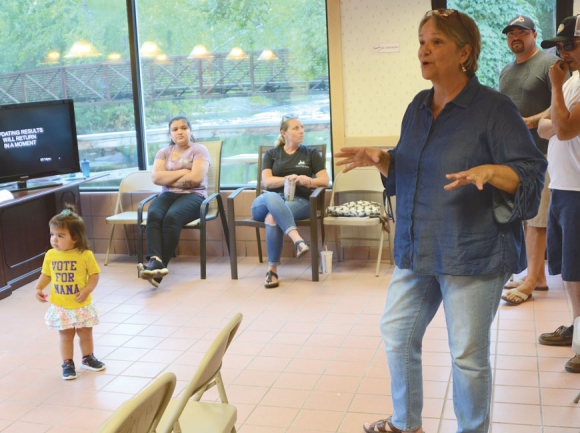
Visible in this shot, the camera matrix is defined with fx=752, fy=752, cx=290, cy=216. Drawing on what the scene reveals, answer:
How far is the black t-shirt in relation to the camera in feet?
19.3

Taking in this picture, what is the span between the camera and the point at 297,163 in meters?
5.88

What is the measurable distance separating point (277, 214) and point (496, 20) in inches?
91.2

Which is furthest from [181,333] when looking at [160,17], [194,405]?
[160,17]

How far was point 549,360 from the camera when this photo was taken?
153 inches

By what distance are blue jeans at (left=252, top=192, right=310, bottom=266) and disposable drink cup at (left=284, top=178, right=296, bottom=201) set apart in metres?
0.04

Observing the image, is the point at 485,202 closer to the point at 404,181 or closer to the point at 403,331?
the point at 404,181

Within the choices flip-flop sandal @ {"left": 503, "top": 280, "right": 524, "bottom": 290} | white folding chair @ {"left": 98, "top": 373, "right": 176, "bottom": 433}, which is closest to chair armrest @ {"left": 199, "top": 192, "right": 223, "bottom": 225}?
flip-flop sandal @ {"left": 503, "top": 280, "right": 524, "bottom": 290}

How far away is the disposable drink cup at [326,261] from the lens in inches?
227

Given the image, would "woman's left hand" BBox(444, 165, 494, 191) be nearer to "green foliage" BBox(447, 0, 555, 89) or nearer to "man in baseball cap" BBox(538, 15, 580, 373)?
"man in baseball cap" BBox(538, 15, 580, 373)

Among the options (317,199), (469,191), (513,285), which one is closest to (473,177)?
(469,191)

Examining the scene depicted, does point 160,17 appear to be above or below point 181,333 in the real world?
above

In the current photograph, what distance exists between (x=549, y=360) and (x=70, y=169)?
4.25 meters

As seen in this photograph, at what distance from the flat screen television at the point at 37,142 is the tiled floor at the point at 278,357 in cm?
105

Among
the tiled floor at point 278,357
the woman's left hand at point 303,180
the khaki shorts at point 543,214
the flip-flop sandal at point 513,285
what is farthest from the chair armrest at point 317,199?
the khaki shorts at point 543,214
